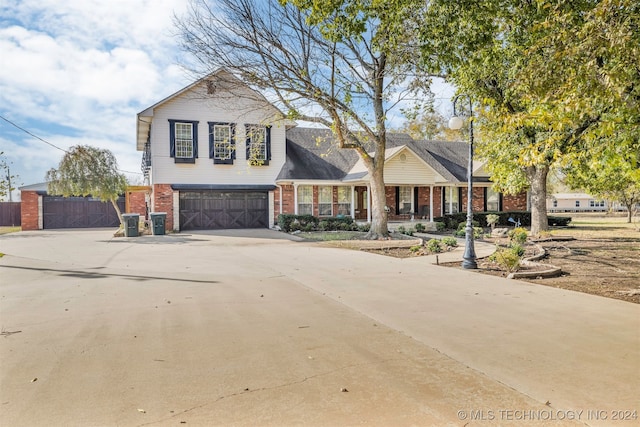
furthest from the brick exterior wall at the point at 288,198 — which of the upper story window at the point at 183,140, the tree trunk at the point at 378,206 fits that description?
the tree trunk at the point at 378,206

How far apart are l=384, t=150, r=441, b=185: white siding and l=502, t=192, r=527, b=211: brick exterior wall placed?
756 cm

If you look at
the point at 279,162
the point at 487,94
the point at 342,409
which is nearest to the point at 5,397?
the point at 342,409

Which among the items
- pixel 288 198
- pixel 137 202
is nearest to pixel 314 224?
pixel 288 198

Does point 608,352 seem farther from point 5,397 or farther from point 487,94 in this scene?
point 487,94

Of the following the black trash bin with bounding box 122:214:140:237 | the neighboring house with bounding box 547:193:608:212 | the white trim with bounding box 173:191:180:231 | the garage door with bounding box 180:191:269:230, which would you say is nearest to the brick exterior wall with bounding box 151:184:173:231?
the white trim with bounding box 173:191:180:231

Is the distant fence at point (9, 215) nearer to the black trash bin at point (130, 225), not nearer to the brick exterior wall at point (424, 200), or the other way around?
the black trash bin at point (130, 225)

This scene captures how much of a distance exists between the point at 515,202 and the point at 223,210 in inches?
757

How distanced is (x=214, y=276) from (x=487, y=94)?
10.5 m

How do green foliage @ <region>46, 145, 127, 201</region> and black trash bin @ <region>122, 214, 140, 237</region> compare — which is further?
green foliage @ <region>46, 145, 127, 201</region>

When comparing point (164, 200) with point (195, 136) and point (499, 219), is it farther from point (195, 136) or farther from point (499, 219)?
point (499, 219)

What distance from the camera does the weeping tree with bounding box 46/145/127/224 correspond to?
2069cm

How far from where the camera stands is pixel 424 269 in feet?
33.4

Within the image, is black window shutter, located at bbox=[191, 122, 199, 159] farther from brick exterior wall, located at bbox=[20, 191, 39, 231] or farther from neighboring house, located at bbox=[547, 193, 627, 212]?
neighboring house, located at bbox=[547, 193, 627, 212]

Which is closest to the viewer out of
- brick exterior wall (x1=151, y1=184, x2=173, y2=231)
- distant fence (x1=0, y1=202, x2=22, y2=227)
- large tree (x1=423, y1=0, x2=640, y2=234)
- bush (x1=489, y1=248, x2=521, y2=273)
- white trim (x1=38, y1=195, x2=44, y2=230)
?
large tree (x1=423, y1=0, x2=640, y2=234)
